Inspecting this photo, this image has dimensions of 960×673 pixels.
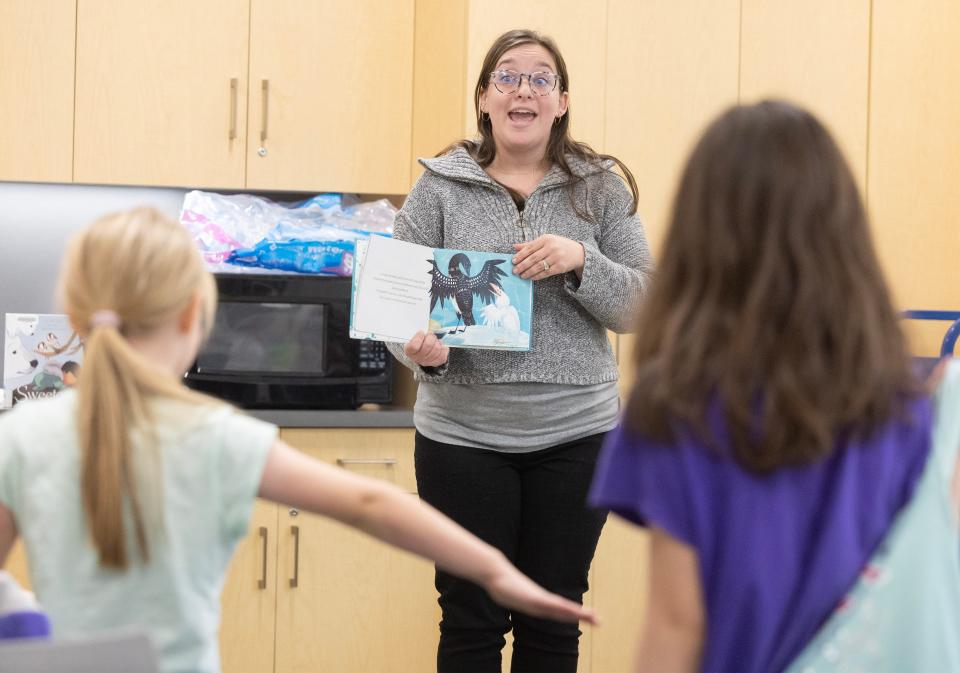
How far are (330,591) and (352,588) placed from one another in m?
0.05

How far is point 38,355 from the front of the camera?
117 inches

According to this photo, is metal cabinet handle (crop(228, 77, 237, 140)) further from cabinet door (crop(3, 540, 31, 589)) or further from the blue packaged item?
cabinet door (crop(3, 540, 31, 589))

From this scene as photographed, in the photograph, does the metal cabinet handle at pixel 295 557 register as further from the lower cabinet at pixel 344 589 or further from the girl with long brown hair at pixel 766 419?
the girl with long brown hair at pixel 766 419

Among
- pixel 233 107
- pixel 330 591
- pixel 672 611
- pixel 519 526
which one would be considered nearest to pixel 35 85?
pixel 233 107

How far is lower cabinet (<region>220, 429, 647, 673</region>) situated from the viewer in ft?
9.43

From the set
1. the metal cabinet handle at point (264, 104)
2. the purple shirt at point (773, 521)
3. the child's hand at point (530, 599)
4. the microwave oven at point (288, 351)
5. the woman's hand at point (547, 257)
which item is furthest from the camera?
the metal cabinet handle at point (264, 104)

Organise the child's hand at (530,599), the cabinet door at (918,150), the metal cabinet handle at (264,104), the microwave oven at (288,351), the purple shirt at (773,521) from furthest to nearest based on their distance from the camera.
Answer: the metal cabinet handle at (264,104)
the cabinet door at (918,150)
the microwave oven at (288,351)
the child's hand at (530,599)
the purple shirt at (773,521)

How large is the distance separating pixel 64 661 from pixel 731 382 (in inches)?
24.0

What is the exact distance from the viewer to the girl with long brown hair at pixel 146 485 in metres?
1.16

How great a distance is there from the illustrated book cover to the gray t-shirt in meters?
1.21

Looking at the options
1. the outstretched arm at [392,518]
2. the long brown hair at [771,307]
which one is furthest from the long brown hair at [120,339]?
the long brown hair at [771,307]

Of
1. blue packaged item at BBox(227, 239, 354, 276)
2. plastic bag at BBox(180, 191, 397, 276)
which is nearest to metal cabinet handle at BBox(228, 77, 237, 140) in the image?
plastic bag at BBox(180, 191, 397, 276)

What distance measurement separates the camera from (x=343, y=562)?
2.91 m

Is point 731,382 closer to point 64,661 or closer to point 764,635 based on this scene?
point 764,635
